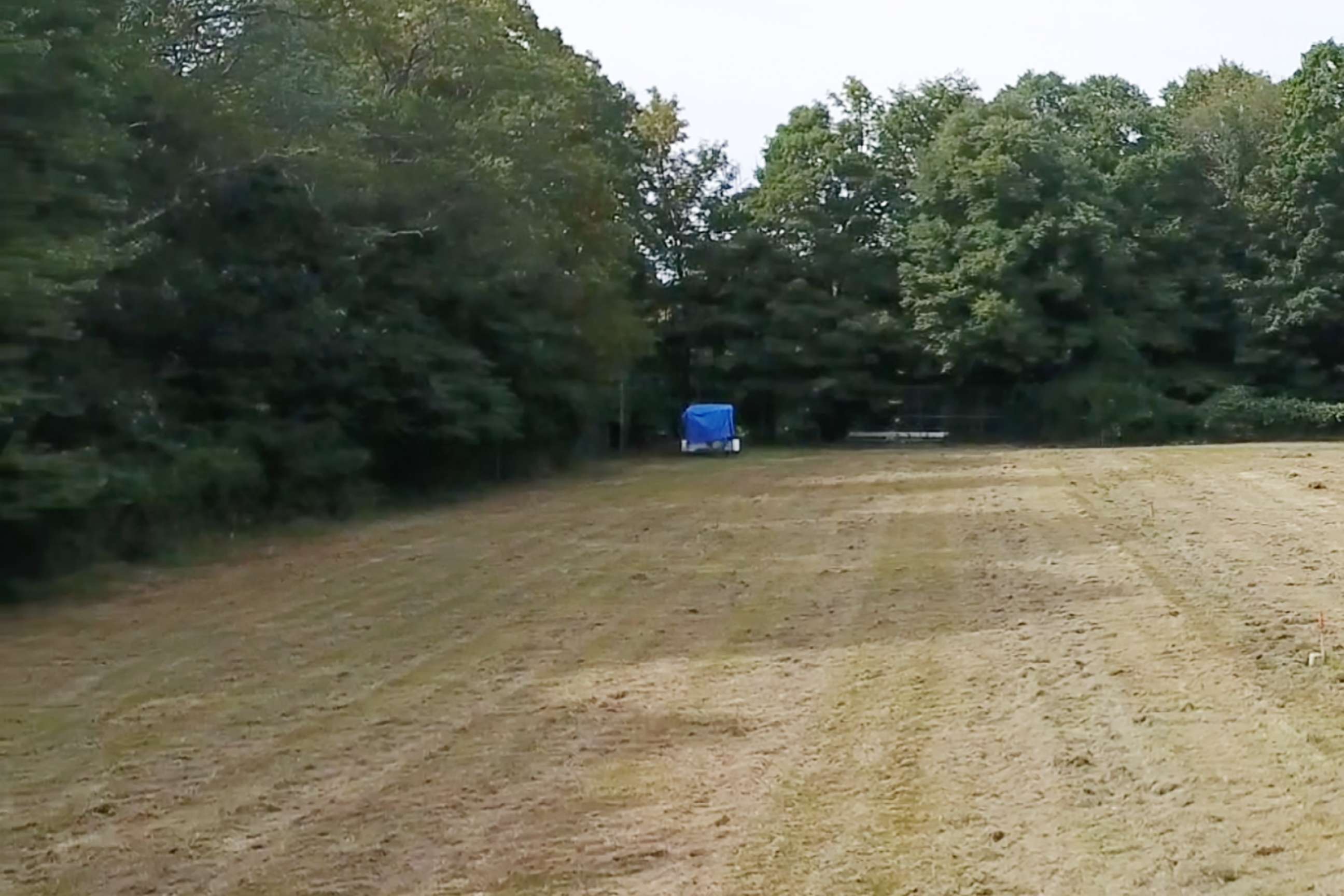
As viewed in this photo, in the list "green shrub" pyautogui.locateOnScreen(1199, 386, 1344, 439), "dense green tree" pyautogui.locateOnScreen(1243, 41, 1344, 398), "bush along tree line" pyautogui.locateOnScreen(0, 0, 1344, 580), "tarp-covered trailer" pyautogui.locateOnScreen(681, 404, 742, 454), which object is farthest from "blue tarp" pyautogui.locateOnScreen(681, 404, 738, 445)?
"dense green tree" pyautogui.locateOnScreen(1243, 41, 1344, 398)

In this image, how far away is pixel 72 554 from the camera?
12555 millimetres

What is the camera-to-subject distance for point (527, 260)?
2134 centimetres

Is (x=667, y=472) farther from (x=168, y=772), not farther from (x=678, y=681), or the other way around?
(x=168, y=772)

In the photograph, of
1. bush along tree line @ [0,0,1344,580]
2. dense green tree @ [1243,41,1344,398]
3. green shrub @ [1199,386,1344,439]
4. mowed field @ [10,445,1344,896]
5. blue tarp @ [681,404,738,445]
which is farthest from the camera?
dense green tree @ [1243,41,1344,398]

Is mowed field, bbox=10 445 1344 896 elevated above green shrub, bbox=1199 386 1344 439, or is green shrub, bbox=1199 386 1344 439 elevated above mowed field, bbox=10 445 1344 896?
green shrub, bbox=1199 386 1344 439

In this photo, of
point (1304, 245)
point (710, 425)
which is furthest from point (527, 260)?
point (1304, 245)

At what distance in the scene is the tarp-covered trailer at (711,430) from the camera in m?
34.8

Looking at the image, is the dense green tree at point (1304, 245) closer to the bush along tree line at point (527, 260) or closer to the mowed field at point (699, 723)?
the bush along tree line at point (527, 260)

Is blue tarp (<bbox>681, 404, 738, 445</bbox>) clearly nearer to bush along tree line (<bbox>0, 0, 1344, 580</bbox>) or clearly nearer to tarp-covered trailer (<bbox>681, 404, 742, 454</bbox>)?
tarp-covered trailer (<bbox>681, 404, 742, 454</bbox>)

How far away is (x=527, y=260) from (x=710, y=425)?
13.9 m

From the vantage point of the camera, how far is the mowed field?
473cm

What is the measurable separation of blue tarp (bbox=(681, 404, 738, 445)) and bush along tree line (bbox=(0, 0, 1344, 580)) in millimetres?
2292

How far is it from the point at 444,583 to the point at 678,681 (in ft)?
15.5

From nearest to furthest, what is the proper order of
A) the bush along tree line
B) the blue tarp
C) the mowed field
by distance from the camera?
the mowed field < the bush along tree line < the blue tarp
